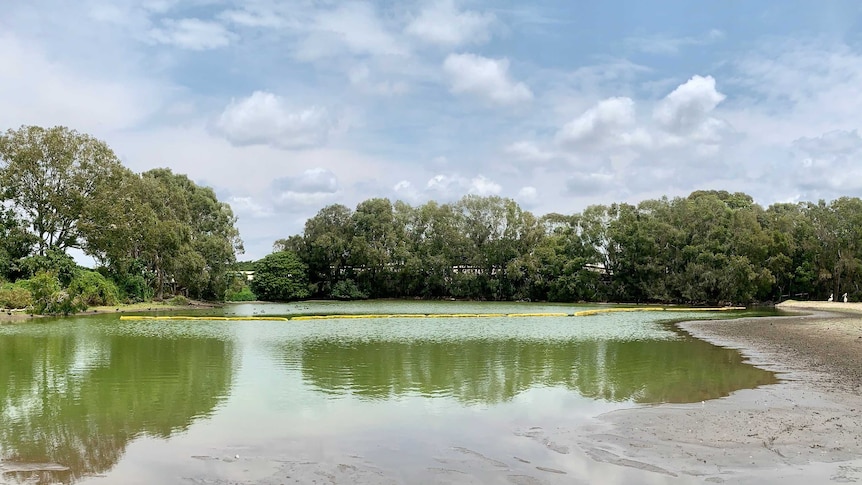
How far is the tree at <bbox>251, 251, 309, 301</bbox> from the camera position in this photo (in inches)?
3169

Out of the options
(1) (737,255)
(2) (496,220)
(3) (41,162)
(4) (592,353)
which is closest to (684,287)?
(1) (737,255)

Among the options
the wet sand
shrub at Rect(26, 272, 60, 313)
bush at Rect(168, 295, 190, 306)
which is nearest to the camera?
the wet sand

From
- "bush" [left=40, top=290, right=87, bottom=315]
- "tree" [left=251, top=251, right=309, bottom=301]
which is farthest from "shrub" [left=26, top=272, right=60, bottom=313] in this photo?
"tree" [left=251, top=251, right=309, bottom=301]

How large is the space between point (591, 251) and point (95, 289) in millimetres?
51615

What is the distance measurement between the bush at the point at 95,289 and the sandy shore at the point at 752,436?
131 feet

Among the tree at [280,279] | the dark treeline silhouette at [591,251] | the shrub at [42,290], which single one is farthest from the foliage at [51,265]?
the dark treeline silhouette at [591,251]

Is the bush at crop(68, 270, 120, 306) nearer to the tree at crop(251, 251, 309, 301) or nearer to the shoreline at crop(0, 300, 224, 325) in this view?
the shoreline at crop(0, 300, 224, 325)

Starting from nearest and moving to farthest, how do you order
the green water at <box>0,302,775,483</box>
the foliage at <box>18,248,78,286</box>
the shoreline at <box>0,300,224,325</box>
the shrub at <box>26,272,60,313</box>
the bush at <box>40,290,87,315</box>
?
the green water at <box>0,302,775,483</box> < the shoreline at <box>0,300,224,325</box> < the shrub at <box>26,272,60,313</box> < the bush at <box>40,290,87,315</box> < the foliage at <box>18,248,78,286</box>

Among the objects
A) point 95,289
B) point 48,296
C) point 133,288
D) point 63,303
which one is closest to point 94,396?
point 48,296

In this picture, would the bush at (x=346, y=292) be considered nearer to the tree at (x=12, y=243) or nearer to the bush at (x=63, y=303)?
the tree at (x=12, y=243)

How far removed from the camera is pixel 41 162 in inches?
1802

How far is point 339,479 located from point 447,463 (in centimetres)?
149

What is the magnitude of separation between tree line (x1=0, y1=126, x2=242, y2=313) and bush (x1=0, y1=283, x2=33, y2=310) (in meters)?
0.07

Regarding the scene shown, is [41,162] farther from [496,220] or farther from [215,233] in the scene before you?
[496,220]
